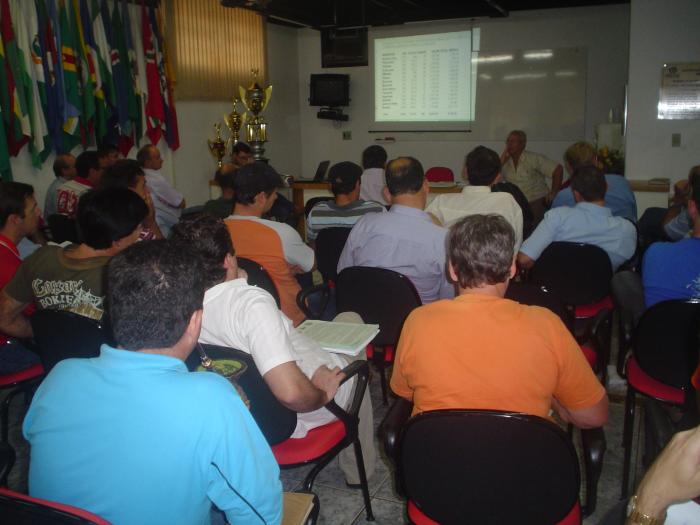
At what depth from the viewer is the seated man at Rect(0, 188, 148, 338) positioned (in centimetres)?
227

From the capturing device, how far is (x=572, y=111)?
314 inches

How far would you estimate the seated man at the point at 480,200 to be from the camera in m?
3.41

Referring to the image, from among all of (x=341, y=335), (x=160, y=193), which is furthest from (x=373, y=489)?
(x=160, y=193)

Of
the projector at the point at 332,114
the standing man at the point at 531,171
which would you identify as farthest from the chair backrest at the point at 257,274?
the projector at the point at 332,114

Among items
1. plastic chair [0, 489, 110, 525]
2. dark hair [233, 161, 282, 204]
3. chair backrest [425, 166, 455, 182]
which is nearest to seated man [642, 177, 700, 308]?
dark hair [233, 161, 282, 204]

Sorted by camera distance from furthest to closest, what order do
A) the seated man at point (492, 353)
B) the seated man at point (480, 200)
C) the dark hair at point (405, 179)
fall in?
the seated man at point (480, 200) < the dark hair at point (405, 179) < the seated man at point (492, 353)

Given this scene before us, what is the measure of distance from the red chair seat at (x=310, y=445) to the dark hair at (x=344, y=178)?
2047mm

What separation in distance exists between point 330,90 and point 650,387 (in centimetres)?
761

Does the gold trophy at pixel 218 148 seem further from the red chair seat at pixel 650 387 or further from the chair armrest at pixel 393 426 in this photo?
the chair armrest at pixel 393 426

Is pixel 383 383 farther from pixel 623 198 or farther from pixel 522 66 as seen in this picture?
pixel 522 66

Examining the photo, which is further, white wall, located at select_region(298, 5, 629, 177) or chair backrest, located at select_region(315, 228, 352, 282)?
white wall, located at select_region(298, 5, 629, 177)

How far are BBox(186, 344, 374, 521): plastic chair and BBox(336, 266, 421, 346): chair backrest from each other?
62 centimetres

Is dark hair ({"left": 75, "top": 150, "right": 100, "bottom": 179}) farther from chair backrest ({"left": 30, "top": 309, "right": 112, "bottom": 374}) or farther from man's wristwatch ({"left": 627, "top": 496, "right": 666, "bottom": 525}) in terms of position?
man's wristwatch ({"left": 627, "top": 496, "right": 666, "bottom": 525})

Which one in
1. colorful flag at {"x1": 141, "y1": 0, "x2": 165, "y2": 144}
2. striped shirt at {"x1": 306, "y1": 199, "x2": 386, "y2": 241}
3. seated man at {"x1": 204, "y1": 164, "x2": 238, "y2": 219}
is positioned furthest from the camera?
colorful flag at {"x1": 141, "y1": 0, "x2": 165, "y2": 144}
